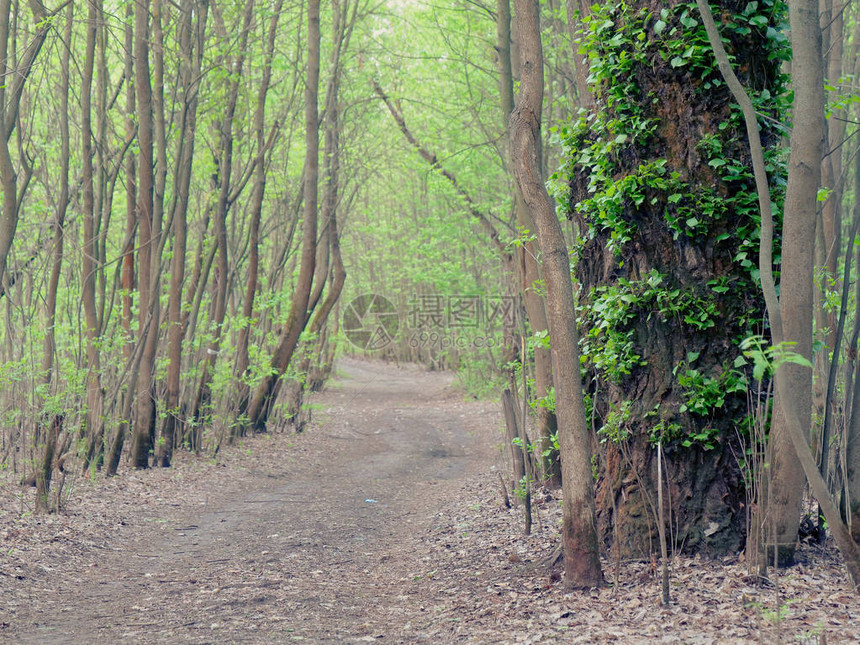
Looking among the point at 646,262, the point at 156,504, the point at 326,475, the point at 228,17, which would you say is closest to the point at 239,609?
the point at 646,262

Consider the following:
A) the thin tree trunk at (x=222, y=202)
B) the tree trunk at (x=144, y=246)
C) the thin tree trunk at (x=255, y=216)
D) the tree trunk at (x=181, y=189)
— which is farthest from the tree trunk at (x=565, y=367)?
the thin tree trunk at (x=255, y=216)

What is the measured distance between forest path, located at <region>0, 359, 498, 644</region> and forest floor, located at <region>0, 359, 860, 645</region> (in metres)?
0.02

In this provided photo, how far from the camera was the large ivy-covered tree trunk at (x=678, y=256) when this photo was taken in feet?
17.4

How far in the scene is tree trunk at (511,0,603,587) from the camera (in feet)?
16.7

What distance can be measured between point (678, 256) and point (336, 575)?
3.86 meters

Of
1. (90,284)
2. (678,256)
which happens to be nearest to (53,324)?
(90,284)

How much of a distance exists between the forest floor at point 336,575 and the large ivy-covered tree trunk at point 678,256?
562 millimetres

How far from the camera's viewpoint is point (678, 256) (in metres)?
5.48

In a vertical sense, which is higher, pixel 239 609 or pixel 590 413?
pixel 590 413

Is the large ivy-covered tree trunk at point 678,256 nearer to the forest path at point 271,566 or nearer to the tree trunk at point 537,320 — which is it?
the forest path at point 271,566

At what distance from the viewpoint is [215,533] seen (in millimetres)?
8062

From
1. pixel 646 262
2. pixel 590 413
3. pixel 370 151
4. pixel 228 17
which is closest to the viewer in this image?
pixel 646 262

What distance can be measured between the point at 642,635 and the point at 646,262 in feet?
8.66

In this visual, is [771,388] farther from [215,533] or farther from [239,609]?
[215,533]
